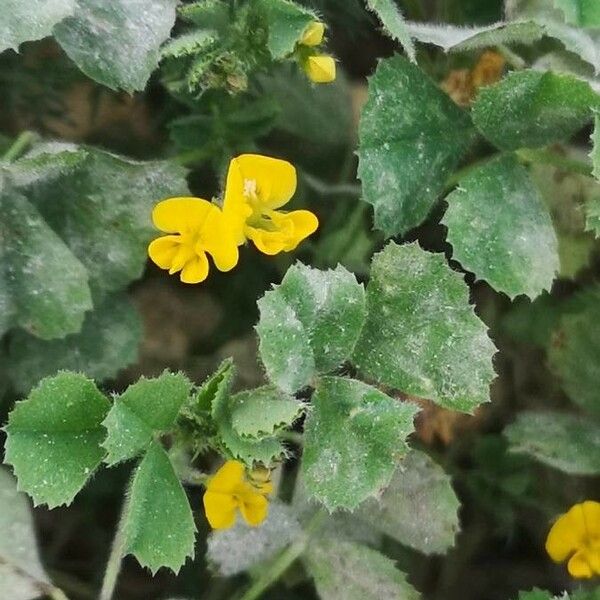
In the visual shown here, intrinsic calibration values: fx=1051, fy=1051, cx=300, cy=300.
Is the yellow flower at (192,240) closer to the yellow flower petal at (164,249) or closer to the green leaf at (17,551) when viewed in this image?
the yellow flower petal at (164,249)

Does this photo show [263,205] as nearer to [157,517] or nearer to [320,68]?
[320,68]

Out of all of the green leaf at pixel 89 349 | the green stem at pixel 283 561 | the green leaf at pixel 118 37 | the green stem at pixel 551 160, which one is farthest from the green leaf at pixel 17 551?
the green stem at pixel 551 160

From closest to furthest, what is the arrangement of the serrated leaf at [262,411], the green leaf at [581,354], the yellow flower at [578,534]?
1. the serrated leaf at [262,411]
2. the yellow flower at [578,534]
3. the green leaf at [581,354]

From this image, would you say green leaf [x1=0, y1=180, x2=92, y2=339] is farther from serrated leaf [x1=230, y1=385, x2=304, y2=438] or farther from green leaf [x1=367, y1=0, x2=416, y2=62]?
green leaf [x1=367, y1=0, x2=416, y2=62]

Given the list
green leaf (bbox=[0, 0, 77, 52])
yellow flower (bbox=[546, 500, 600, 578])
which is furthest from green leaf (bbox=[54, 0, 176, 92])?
yellow flower (bbox=[546, 500, 600, 578])

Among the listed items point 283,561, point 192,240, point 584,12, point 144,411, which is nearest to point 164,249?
point 192,240
